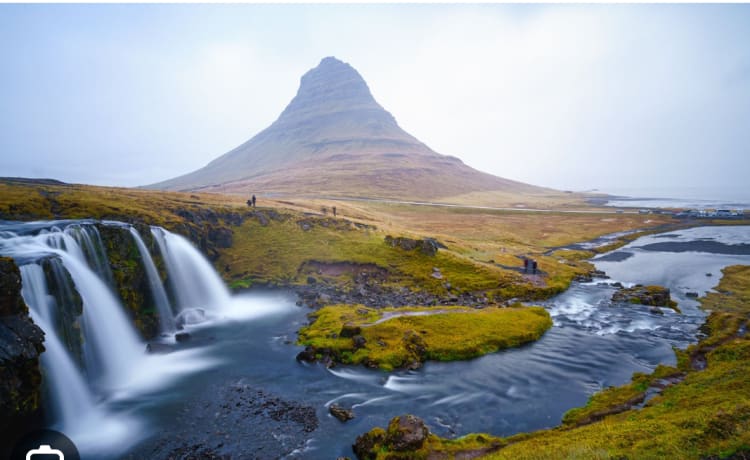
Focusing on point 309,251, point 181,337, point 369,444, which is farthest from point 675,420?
point 309,251

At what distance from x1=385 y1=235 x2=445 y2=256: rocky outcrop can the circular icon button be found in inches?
1867

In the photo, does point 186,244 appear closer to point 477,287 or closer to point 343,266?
point 343,266

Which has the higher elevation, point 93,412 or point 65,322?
point 65,322

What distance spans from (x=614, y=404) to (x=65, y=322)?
37.4 meters

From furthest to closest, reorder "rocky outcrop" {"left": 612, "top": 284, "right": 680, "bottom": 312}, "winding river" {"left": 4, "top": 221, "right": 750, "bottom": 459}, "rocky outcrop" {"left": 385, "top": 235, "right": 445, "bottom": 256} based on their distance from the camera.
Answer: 1. "rocky outcrop" {"left": 385, "top": 235, "right": 445, "bottom": 256}
2. "rocky outcrop" {"left": 612, "top": 284, "right": 680, "bottom": 312}
3. "winding river" {"left": 4, "top": 221, "right": 750, "bottom": 459}

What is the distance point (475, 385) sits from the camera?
2686 cm

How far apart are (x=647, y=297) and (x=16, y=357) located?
59677 millimetres

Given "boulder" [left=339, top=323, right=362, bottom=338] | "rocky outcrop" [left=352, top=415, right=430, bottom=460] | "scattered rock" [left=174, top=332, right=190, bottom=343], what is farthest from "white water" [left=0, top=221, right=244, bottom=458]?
"rocky outcrop" [left=352, top=415, right=430, bottom=460]

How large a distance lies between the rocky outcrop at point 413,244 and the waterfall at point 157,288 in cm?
3529

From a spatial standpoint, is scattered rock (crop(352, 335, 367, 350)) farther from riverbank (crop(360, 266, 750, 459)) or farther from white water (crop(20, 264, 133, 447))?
white water (crop(20, 264, 133, 447))

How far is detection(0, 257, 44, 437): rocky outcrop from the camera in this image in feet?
64.0

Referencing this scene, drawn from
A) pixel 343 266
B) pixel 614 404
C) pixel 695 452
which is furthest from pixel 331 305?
pixel 695 452

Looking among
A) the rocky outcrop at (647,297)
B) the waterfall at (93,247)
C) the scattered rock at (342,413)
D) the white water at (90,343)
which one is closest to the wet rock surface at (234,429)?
the scattered rock at (342,413)

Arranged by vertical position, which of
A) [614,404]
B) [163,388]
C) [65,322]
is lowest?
[163,388]
